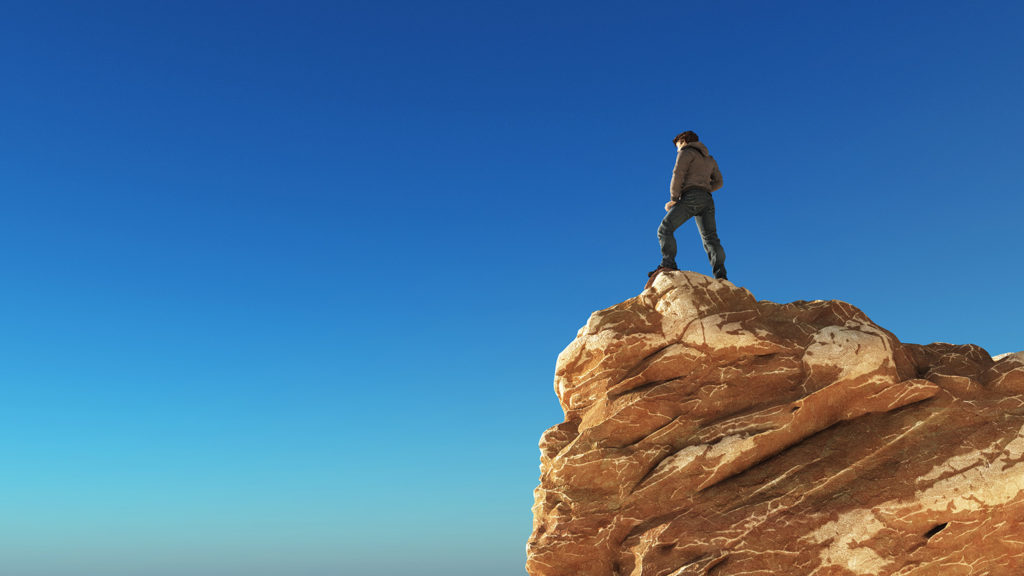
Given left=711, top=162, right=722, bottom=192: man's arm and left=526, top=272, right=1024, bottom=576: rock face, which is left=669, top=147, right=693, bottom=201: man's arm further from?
left=526, top=272, right=1024, bottom=576: rock face

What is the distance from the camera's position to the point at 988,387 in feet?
52.7

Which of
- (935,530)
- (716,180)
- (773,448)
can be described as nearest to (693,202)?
(716,180)

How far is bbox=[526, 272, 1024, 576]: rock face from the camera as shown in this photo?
46.1 ft

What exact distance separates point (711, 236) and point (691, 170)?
1.79 metres

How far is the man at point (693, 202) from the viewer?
19281mm

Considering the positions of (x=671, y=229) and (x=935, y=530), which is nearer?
(x=935, y=530)

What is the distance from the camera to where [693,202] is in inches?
764

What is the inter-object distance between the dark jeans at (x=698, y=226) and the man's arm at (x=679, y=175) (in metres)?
0.20

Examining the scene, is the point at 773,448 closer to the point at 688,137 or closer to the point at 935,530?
the point at 935,530

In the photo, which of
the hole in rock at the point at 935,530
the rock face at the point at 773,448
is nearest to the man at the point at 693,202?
the rock face at the point at 773,448

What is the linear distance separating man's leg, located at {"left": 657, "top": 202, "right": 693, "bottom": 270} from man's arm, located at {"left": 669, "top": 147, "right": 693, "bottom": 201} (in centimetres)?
30

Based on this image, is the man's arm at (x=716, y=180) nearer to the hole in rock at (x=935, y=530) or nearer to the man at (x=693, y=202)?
the man at (x=693, y=202)

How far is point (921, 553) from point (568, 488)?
687 centimetres

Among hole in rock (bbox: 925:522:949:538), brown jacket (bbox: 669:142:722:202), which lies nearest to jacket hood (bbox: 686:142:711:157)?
brown jacket (bbox: 669:142:722:202)
